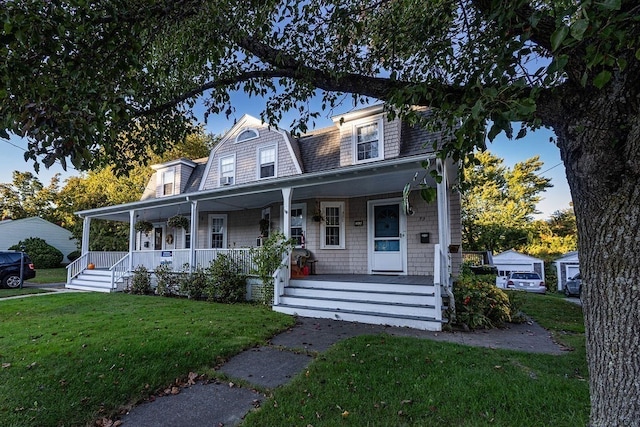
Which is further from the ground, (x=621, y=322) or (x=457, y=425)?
(x=621, y=322)

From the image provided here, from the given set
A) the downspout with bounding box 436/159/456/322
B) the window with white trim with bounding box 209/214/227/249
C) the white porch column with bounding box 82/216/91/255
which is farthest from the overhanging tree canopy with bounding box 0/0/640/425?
the white porch column with bounding box 82/216/91/255

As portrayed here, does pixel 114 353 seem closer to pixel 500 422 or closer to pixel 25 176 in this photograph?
pixel 500 422

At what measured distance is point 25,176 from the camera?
29.0 m

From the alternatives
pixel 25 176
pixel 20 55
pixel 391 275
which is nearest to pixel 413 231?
pixel 391 275

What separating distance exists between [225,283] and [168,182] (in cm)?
791

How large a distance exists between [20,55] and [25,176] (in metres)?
35.5

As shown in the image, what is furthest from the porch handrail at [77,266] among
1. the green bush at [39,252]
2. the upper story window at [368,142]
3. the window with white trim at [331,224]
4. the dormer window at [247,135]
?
the upper story window at [368,142]

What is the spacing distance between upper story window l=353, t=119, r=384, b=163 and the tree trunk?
7765 mm

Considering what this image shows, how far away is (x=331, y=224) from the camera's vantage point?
10.7 meters

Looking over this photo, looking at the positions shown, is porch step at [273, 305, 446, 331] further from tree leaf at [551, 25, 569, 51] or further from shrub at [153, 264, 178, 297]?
tree leaf at [551, 25, 569, 51]

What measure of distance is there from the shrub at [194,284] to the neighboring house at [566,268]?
2171 centimetres

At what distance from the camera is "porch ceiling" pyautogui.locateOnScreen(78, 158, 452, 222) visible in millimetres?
7691

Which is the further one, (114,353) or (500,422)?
(114,353)

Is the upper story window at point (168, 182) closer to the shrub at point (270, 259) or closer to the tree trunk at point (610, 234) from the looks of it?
the shrub at point (270, 259)
